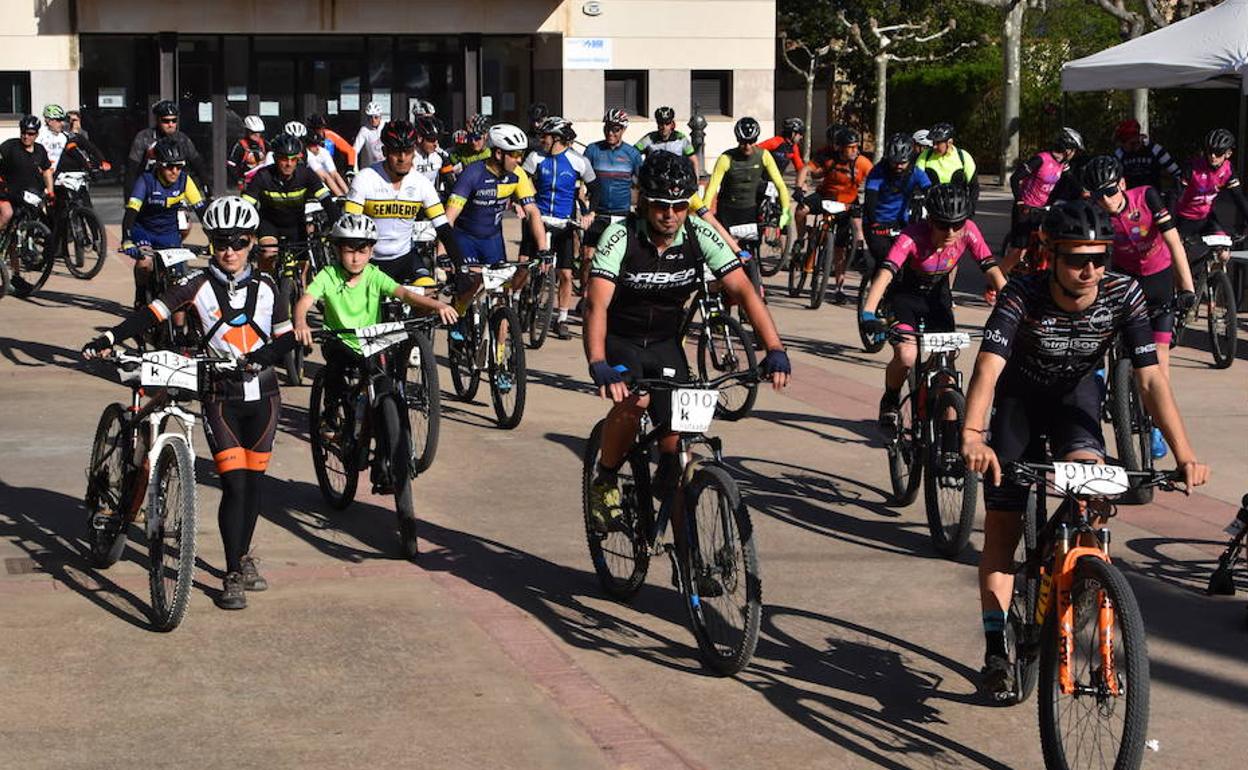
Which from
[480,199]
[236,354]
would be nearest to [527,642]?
[236,354]

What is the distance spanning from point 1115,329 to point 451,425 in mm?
6854

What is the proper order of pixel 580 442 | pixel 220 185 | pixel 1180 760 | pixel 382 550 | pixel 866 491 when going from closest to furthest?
pixel 1180 760, pixel 382 550, pixel 866 491, pixel 580 442, pixel 220 185

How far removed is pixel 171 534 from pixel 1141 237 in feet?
20.6

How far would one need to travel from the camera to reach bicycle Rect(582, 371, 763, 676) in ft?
22.7

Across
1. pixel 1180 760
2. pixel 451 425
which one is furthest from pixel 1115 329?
pixel 451 425

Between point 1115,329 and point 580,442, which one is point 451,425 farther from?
point 1115,329

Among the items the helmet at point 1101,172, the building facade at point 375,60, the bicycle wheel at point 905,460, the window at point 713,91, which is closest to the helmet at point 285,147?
the bicycle wheel at point 905,460

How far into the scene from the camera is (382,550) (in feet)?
30.0

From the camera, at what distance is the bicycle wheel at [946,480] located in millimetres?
9000

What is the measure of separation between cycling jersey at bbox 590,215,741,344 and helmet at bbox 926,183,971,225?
2189 mm

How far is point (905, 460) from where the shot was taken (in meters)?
10.1

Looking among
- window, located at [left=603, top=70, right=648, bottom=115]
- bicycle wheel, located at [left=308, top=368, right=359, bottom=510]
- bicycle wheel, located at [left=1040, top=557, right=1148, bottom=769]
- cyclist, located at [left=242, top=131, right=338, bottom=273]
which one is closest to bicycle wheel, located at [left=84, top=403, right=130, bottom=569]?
bicycle wheel, located at [left=308, top=368, right=359, bottom=510]

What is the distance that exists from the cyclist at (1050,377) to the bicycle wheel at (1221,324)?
28.5 feet

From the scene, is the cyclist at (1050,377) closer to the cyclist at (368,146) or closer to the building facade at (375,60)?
the cyclist at (368,146)
